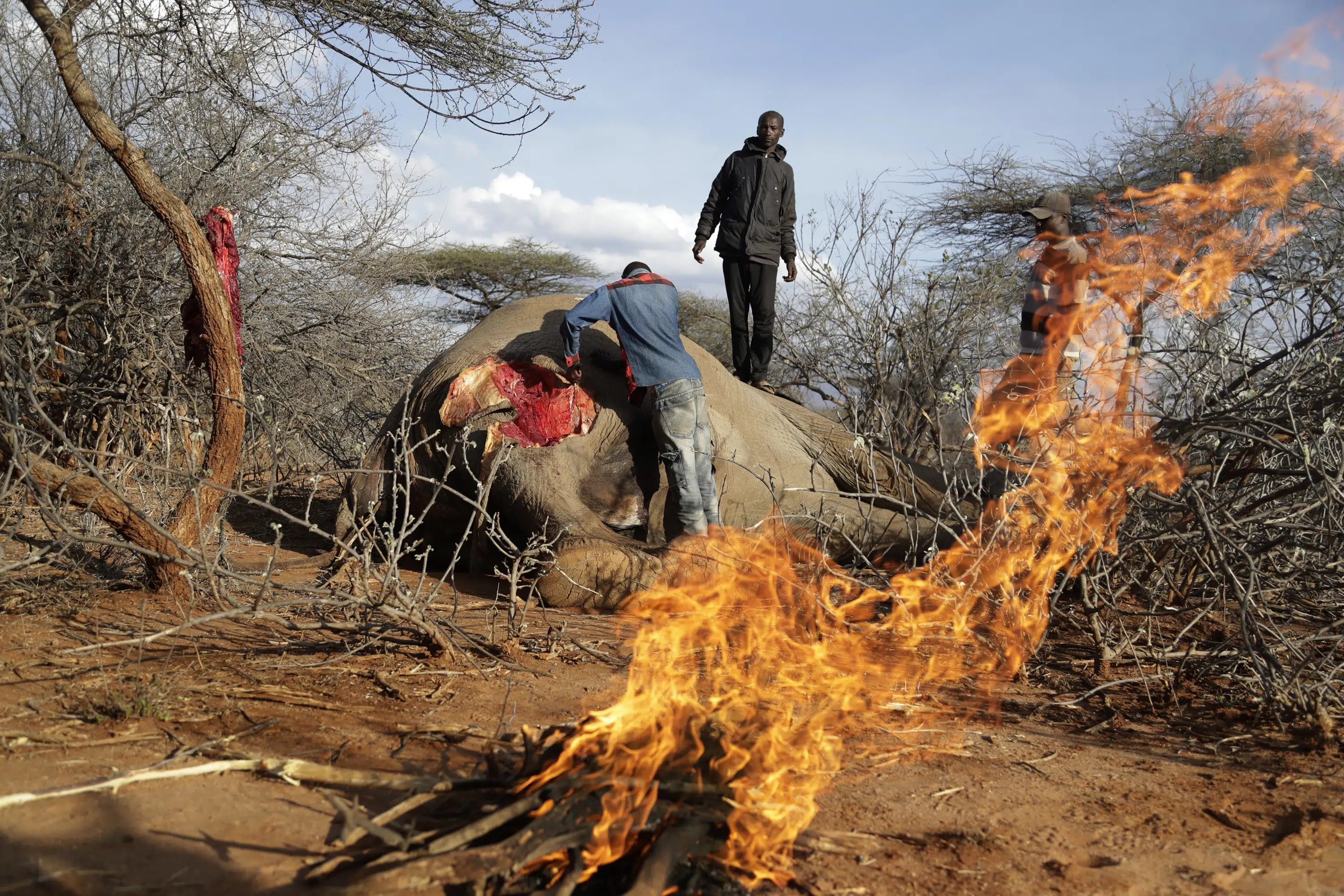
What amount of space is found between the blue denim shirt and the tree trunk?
180 centimetres

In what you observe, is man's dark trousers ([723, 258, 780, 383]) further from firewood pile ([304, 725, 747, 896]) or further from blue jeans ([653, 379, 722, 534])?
firewood pile ([304, 725, 747, 896])

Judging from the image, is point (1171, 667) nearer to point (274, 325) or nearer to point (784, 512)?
point (784, 512)

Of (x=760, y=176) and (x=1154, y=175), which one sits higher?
(x=1154, y=175)

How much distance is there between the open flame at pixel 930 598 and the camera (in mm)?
2840

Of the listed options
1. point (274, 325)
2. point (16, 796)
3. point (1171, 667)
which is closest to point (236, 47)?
point (274, 325)

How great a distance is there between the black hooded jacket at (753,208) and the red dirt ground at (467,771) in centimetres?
366

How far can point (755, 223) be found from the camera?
7.11m

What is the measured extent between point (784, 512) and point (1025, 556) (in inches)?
93.2

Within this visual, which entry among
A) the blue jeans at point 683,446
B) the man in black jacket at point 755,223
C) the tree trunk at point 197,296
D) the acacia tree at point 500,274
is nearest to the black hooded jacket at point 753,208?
the man in black jacket at point 755,223

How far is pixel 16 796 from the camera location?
244 cm

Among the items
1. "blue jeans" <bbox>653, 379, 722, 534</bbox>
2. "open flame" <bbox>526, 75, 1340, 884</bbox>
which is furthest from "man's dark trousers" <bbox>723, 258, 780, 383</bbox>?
"open flame" <bbox>526, 75, 1340, 884</bbox>

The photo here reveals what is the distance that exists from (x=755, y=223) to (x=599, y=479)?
2.30m

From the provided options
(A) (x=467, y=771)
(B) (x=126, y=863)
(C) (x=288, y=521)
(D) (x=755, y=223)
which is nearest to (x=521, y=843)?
(A) (x=467, y=771)

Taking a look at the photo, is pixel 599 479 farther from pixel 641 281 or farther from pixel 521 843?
pixel 521 843
